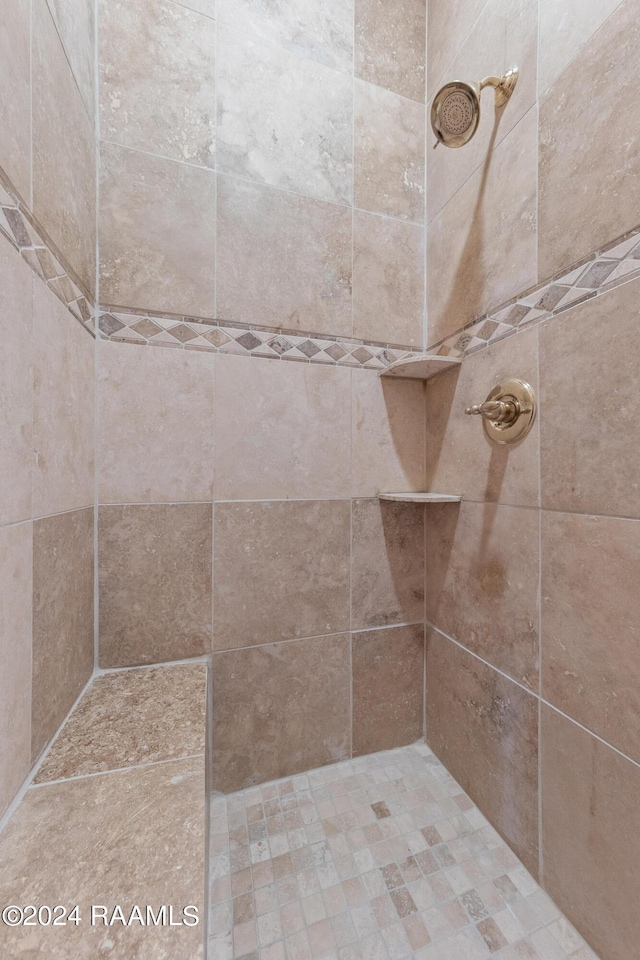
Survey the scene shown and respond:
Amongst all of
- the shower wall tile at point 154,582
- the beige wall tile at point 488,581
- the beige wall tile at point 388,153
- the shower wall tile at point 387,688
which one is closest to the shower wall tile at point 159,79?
the beige wall tile at point 388,153

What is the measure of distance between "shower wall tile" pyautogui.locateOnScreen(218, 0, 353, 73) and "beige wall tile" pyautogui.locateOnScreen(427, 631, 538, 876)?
1636mm

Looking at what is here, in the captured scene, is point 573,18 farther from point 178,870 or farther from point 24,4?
point 178,870

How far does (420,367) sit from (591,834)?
1.01m

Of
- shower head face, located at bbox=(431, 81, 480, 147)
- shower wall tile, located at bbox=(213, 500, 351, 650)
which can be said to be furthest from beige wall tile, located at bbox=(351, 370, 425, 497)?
shower head face, located at bbox=(431, 81, 480, 147)

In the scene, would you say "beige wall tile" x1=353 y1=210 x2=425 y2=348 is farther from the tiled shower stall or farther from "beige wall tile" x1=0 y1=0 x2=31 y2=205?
"beige wall tile" x1=0 y1=0 x2=31 y2=205

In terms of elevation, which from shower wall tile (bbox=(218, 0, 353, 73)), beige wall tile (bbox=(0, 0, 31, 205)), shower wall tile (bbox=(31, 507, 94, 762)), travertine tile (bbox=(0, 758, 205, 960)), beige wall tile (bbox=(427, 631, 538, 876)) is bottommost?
beige wall tile (bbox=(427, 631, 538, 876))

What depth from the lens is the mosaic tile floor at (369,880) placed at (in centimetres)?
64

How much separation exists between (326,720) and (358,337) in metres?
1.08

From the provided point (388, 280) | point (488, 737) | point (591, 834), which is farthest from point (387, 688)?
point (388, 280)

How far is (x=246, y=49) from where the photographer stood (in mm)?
913

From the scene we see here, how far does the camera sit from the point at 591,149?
2.06ft

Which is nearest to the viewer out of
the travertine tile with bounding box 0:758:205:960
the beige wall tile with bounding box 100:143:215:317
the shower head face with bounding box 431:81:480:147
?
the travertine tile with bounding box 0:758:205:960

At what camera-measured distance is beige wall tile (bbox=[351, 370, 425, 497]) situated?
103cm

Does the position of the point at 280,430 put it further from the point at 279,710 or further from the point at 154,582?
the point at 279,710
